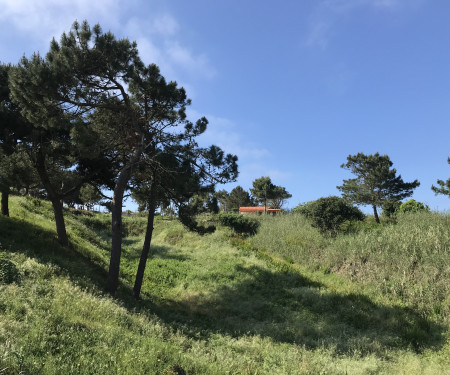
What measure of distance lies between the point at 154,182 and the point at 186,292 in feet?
22.1

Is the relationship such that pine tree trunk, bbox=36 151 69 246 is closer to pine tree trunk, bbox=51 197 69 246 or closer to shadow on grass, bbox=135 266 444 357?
pine tree trunk, bbox=51 197 69 246

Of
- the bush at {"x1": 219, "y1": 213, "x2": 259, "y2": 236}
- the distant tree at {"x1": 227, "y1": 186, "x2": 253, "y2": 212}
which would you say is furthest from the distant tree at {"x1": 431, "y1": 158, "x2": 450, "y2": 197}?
the distant tree at {"x1": 227, "y1": 186, "x2": 253, "y2": 212}

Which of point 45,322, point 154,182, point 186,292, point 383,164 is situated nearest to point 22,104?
point 154,182

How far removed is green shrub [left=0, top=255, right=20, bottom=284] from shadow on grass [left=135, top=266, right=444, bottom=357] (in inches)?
197

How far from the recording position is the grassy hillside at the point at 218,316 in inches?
227

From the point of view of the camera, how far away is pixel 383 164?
32719 millimetres

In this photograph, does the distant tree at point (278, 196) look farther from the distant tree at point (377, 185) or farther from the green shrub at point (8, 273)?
the green shrub at point (8, 273)

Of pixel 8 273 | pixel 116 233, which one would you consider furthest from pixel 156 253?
pixel 8 273

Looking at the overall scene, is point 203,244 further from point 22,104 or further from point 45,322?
point 45,322

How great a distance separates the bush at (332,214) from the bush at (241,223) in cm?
869

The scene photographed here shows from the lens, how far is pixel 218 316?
13.5m

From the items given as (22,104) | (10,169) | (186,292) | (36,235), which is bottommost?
(186,292)

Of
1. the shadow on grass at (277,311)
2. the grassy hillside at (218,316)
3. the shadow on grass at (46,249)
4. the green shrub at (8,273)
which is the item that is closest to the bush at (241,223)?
the grassy hillside at (218,316)

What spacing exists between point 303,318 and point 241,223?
17.5 m
